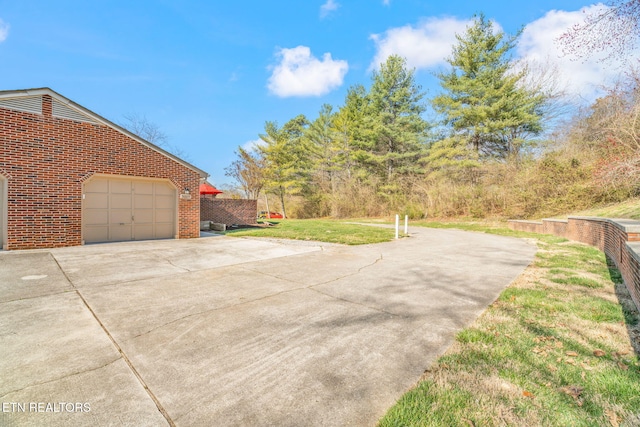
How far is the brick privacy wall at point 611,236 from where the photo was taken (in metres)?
3.59

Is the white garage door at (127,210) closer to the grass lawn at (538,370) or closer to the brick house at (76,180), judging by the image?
the brick house at (76,180)

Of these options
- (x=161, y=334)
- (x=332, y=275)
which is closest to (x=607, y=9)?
(x=332, y=275)

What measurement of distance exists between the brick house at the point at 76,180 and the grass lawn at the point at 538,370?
1014 cm

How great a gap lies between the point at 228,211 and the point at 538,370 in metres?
15.3

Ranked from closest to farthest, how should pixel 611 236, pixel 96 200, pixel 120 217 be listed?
pixel 611 236 < pixel 96 200 < pixel 120 217

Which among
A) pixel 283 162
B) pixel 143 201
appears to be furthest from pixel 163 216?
pixel 283 162

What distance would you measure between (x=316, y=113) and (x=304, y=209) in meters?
11.5

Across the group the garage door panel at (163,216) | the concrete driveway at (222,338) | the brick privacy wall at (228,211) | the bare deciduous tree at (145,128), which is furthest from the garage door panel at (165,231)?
the bare deciduous tree at (145,128)

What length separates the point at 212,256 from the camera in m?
7.14

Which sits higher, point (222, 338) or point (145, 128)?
point (145, 128)

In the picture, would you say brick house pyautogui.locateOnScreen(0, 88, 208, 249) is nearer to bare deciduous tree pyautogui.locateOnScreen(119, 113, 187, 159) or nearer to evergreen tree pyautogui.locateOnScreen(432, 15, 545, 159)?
evergreen tree pyautogui.locateOnScreen(432, 15, 545, 159)

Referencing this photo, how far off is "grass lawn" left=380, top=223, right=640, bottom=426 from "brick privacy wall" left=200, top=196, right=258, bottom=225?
14.0 m

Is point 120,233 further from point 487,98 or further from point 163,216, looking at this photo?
point 487,98

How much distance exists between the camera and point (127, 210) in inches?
388
